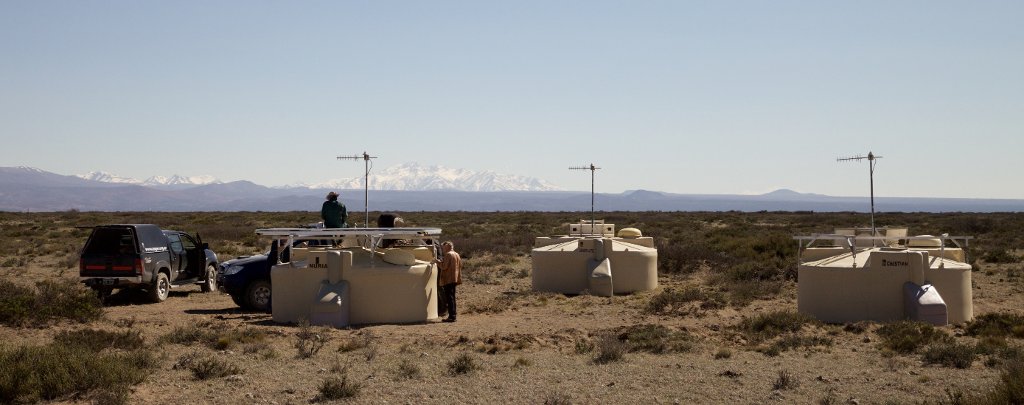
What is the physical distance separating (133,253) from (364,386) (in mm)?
10516

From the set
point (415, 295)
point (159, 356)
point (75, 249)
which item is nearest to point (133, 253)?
point (415, 295)

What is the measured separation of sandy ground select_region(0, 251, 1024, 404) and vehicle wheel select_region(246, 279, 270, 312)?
96 centimetres

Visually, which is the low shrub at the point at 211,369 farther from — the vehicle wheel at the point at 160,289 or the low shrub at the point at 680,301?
the vehicle wheel at the point at 160,289

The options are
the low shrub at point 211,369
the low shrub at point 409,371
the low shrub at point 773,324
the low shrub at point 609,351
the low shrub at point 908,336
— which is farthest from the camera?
the low shrub at point 773,324

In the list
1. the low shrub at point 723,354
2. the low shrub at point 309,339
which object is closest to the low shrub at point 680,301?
the low shrub at point 723,354

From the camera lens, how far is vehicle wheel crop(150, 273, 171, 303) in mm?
19906

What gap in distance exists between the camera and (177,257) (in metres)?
21.1

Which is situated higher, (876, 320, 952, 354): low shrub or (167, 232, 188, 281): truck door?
(167, 232, 188, 281): truck door

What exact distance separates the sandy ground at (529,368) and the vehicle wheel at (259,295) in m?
0.96

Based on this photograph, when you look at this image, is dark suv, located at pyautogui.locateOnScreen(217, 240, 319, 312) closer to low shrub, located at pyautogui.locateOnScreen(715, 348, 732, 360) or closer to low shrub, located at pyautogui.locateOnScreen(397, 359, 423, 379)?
low shrub, located at pyautogui.locateOnScreen(397, 359, 423, 379)

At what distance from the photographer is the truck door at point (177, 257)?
68.5 ft

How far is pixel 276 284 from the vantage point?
16.4m

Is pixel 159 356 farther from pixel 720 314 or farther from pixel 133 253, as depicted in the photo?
pixel 720 314

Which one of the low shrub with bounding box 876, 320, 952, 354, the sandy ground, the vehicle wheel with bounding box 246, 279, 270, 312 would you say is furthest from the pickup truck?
the low shrub with bounding box 876, 320, 952, 354
